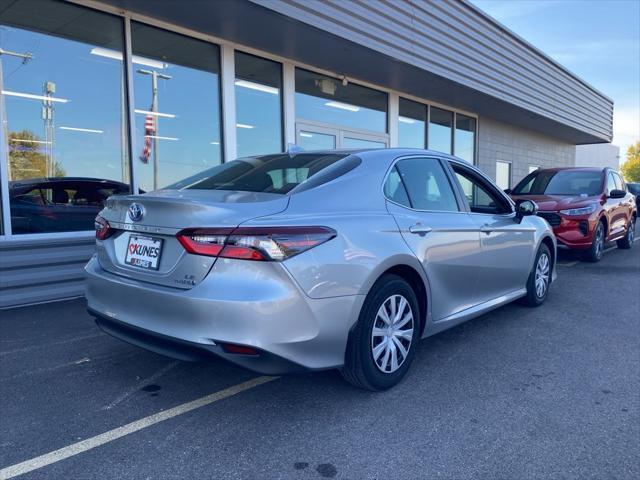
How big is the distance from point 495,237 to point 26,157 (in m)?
5.38

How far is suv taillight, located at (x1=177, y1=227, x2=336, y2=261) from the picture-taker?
2.46 m

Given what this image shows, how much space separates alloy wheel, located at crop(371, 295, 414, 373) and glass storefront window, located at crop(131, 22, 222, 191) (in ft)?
15.7

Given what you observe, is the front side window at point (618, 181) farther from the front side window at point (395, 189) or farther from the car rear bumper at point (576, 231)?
the front side window at point (395, 189)

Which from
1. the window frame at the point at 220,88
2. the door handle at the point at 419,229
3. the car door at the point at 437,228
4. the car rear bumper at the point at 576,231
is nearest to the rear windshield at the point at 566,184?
the car rear bumper at the point at 576,231

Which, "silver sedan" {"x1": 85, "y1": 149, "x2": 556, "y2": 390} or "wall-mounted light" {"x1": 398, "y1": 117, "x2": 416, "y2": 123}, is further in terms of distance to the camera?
"wall-mounted light" {"x1": 398, "y1": 117, "x2": 416, "y2": 123}

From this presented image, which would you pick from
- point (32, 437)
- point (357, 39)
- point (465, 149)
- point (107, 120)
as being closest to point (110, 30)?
point (107, 120)

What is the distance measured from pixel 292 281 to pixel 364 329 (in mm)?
653

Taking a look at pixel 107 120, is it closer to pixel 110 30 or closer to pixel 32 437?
pixel 110 30

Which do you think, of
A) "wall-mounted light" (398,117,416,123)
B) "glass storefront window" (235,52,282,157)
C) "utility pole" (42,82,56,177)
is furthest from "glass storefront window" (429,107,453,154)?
"utility pole" (42,82,56,177)

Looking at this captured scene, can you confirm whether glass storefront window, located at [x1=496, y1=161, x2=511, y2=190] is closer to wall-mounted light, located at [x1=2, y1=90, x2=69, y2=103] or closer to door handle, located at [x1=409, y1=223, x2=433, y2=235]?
wall-mounted light, located at [x1=2, y1=90, x2=69, y2=103]

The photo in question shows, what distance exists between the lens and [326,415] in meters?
2.86

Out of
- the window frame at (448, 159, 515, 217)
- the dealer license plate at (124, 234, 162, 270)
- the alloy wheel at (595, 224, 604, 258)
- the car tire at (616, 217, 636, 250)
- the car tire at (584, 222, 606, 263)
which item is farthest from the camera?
the car tire at (616, 217, 636, 250)

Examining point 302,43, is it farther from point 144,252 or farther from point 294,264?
point 294,264

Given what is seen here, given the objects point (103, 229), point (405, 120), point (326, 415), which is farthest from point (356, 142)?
point (326, 415)
